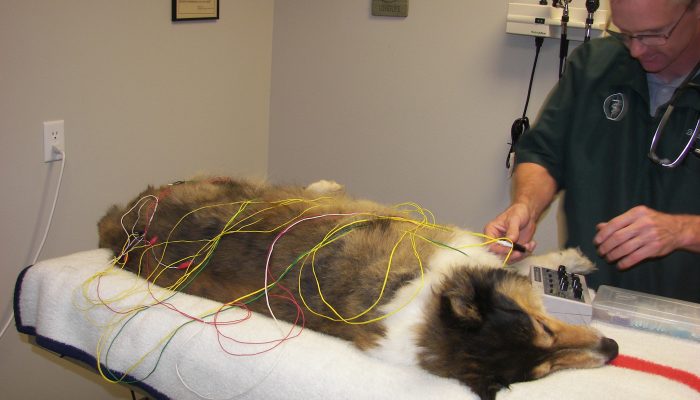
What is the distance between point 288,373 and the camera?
128cm

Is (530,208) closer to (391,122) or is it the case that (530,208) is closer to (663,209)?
(663,209)

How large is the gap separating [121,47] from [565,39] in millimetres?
2009

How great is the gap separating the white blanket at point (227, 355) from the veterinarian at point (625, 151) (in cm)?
43

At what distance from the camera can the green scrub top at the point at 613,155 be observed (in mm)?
1882

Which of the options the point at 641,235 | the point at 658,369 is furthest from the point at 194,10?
the point at 658,369

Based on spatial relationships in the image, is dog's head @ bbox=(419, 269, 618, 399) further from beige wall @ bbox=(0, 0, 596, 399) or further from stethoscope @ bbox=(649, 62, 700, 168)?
beige wall @ bbox=(0, 0, 596, 399)

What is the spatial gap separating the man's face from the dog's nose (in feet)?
3.02

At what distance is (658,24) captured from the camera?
1639 millimetres

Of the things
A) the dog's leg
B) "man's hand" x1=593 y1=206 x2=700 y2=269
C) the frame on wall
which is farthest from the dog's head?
the frame on wall

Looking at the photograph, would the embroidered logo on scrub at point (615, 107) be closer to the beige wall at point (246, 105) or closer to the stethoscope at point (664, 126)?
the stethoscope at point (664, 126)

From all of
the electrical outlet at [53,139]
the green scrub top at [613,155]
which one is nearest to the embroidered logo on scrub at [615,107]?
the green scrub top at [613,155]

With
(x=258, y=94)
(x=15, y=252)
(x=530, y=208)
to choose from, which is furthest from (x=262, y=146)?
(x=530, y=208)

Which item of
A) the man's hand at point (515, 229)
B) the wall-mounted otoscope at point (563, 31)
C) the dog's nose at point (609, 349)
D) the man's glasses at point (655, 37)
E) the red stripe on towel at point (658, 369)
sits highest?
the wall-mounted otoscope at point (563, 31)

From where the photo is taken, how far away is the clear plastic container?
1.43m
